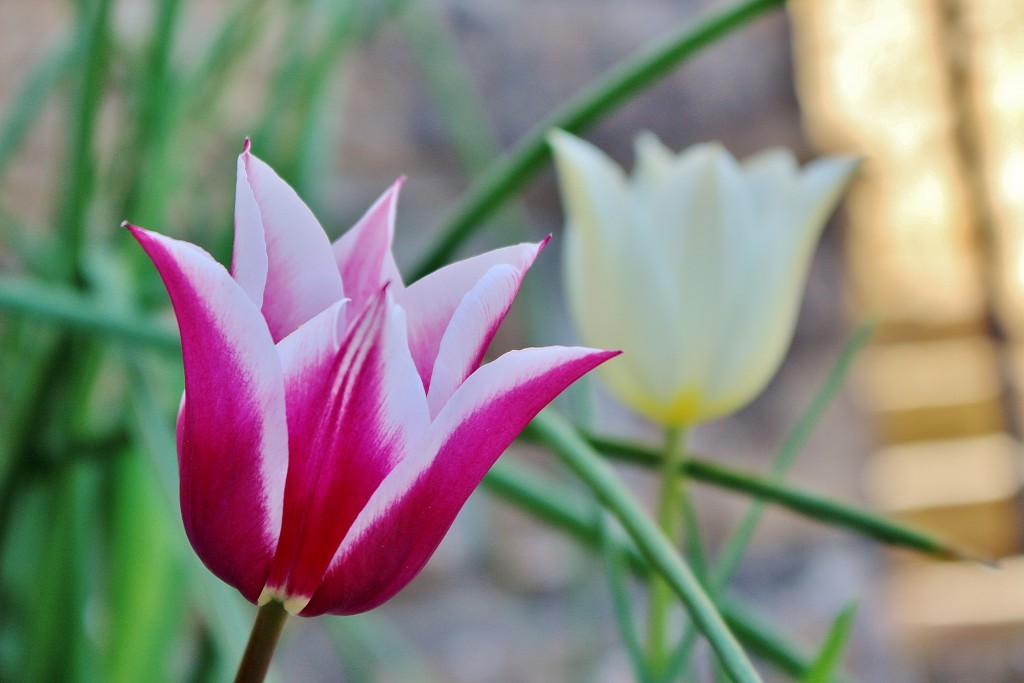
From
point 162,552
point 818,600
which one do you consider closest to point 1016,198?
point 818,600

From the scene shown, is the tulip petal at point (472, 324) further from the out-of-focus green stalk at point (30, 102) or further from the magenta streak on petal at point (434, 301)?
the out-of-focus green stalk at point (30, 102)

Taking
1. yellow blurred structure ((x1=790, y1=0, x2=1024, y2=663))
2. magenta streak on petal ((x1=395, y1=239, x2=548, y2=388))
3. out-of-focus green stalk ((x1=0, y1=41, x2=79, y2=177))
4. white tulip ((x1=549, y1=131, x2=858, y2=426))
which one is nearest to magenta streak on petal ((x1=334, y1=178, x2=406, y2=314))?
magenta streak on petal ((x1=395, y1=239, x2=548, y2=388))

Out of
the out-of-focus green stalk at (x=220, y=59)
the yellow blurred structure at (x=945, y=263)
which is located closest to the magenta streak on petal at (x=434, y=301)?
the out-of-focus green stalk at (x=220, y=59)

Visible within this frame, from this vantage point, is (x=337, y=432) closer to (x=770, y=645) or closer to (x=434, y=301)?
(x=434, y=301)

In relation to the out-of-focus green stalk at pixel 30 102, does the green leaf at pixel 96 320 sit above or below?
below

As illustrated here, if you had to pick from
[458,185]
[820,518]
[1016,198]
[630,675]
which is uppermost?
[1016,198]

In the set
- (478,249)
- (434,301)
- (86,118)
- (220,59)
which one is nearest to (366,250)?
(434,301)

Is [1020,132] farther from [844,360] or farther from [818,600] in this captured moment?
[844,360]

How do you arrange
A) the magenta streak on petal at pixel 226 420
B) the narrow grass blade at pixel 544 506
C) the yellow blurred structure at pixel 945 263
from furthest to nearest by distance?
the yellow blurred structure at pixel 945 263 → the narrow grass blade at pixel 544 506 → the magenta streak on petal at pixel 226 420
